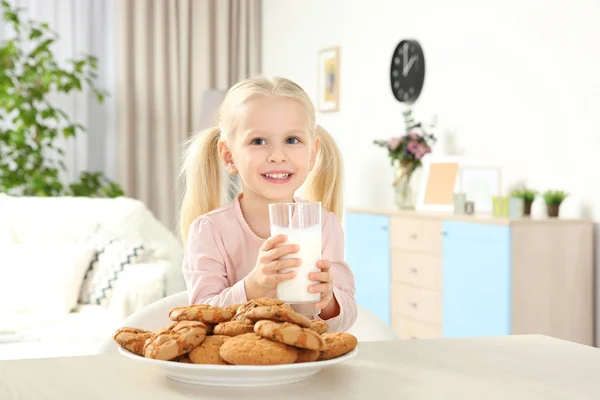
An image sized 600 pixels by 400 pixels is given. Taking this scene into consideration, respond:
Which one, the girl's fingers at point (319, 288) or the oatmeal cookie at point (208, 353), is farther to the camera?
the girl's fingers at point (319, 288)

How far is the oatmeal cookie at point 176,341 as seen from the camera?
768 millimetres

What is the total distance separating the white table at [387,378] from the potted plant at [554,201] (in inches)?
97.8

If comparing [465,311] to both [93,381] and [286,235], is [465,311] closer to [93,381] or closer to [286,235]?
[286,235]

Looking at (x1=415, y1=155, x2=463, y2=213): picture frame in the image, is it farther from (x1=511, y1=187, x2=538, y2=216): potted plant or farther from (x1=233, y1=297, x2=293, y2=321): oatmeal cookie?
(x1=233, y1=297, x2=293, y2=321): oatmeal cookie

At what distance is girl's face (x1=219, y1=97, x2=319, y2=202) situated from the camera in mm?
1369

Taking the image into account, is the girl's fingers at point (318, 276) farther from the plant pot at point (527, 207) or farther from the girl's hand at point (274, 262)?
the plant pot at point (527, 207)

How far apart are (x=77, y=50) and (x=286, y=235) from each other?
17.4 ft

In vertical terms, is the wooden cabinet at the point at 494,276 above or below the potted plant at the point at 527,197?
below

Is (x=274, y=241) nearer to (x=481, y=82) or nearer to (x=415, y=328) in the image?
(x=415, y=328)

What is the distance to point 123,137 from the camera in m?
6.04

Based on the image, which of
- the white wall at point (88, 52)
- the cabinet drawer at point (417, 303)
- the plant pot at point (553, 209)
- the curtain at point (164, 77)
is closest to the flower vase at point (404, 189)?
the cabinet drawer at point (417, 303)

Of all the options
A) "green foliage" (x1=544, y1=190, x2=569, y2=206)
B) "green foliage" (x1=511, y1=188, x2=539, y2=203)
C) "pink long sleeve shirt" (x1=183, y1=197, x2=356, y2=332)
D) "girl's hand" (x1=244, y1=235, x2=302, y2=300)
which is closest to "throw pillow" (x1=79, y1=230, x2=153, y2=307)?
"green foliage" (x1=511, y1=188, x2=539, y2=203)

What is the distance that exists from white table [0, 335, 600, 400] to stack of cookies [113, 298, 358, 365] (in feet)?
0.09

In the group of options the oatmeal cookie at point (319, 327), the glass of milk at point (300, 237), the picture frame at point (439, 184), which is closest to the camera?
the oatmeal cookie at point (319, 327)
